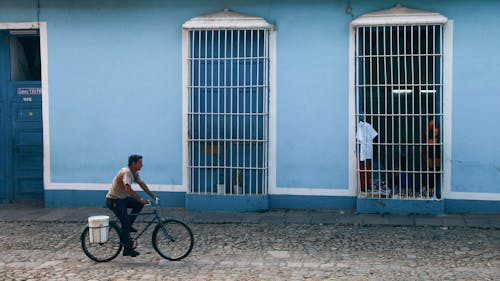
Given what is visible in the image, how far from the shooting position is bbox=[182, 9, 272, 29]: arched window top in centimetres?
1023

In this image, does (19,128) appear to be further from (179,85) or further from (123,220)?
(123,220)

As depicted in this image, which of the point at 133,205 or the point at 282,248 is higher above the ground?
the point at 133,205

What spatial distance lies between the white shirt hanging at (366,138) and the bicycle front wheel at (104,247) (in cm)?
446

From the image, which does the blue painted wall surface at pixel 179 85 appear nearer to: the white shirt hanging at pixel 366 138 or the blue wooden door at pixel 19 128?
the white shirt hanging at pixel 366 138

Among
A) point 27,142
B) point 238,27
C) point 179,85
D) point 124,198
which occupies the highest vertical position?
point 238,27

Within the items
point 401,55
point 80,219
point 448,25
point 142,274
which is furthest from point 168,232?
point 448,25

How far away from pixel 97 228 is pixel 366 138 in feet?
15.9

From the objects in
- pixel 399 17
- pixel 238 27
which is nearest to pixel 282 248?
pixel 238 27

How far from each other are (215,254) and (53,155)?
458cm

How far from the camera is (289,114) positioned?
10.4 metres

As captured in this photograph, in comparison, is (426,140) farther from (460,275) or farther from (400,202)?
(460,275)

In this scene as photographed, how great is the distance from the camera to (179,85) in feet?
34.8

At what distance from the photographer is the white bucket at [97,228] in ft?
23.6

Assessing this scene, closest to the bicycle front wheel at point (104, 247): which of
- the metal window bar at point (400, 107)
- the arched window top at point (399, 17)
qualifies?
the metal window bar at point (400, 107)
